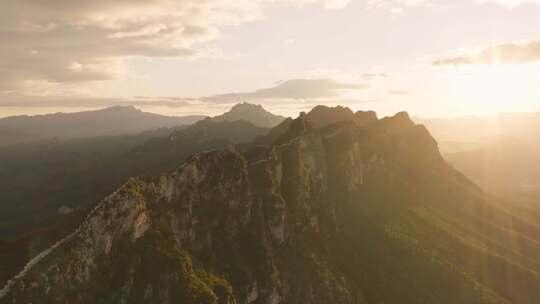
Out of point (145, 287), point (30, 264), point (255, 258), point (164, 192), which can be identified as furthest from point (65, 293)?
point (255, 258)

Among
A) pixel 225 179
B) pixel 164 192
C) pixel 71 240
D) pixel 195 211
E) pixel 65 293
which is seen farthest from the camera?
pixel 225 179

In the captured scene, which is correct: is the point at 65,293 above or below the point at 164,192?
below

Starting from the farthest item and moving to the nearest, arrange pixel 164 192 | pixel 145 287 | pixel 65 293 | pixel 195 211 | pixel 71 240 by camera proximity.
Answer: pixel 195 211 < pixel 164 192 < pixel 145 287 < pixel 71 240 < pixel 65 293

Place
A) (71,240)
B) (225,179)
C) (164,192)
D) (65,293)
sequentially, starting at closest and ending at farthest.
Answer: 1. (65,293)
2. (71,240)
3. (164,192)
4. (225,179)

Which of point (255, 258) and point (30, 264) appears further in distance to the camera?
point (255, 258)

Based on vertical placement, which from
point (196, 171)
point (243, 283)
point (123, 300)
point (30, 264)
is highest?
point (196, 171)

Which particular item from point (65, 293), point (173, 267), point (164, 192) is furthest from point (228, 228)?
point (65, 293)

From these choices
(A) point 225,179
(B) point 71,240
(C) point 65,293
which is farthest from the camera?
(A) point 225,179

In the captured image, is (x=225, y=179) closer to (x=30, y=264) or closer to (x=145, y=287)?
(x=145, y=287)

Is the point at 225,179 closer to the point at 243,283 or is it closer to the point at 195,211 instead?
the point at 195,211
